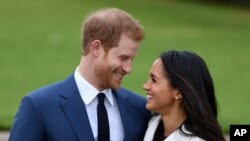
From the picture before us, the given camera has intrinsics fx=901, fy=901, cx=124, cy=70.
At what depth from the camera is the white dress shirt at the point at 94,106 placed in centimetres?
452

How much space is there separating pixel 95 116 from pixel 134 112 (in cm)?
30

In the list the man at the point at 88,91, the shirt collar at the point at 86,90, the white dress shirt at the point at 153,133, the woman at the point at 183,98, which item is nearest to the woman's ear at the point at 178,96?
the woman at the point at 183,98

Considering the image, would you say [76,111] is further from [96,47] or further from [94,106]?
[96,47]

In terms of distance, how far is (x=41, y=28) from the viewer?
19.6m

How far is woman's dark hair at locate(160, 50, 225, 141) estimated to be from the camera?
438 centimetres

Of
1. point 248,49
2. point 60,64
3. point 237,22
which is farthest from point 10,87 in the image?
point 237,22

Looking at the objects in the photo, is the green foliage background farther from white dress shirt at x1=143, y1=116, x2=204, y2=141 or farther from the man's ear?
the man's ear

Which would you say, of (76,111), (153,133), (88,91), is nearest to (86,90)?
(88,91)

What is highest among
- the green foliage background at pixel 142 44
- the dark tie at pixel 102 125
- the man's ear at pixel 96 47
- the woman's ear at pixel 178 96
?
the man's ear at pixel 96 47

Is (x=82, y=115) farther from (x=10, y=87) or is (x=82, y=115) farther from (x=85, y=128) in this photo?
(x=10, y=87)

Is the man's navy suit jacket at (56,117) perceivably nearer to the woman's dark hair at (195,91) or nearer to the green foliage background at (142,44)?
the woman's dark hair at (195,91)

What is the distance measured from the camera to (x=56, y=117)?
14.5ft

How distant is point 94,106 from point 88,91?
0.09 meters

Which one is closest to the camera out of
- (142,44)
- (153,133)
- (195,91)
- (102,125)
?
(195,91)
